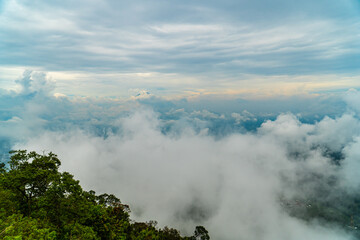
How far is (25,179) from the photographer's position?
2992cm

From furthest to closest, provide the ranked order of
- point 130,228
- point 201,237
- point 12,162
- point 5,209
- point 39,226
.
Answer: point 201,237 → point 130,228 → point 12,162 → point 5,209 → point 39,226

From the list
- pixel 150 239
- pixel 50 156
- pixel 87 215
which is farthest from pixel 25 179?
pixel 150 239

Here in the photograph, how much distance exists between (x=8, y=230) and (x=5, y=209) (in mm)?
10449

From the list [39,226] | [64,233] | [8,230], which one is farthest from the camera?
[64,233]

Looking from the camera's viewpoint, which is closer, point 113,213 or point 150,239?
point 150,239

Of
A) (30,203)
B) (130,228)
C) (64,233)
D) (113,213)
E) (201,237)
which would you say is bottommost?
(201,237)

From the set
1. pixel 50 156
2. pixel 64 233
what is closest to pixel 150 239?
pixel 64 233

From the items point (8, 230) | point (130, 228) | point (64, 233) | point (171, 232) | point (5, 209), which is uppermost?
point (8, 230)

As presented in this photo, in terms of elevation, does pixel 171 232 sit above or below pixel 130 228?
below

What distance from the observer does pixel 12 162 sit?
110ft

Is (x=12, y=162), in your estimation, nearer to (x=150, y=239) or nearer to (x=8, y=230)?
(x=8, y=230)

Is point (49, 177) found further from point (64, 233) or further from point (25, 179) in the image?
point (64, 233)

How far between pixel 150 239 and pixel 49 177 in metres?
28.2

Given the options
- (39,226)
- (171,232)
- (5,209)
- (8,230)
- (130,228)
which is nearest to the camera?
(8,230)
